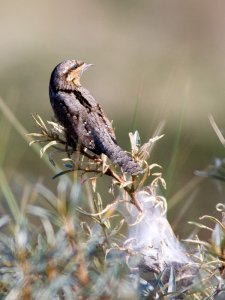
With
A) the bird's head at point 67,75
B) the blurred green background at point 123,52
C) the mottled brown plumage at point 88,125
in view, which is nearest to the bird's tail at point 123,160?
the mottled brown plumage at point 88,125

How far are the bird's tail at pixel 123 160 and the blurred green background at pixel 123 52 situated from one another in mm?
5069

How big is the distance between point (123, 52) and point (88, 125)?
25.3 feet

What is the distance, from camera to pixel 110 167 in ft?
4.36

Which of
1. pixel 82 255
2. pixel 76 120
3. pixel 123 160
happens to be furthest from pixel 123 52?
pixel 82 255

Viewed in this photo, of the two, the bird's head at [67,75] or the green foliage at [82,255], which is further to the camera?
the bird's head at [67,75]

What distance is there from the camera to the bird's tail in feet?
4.18

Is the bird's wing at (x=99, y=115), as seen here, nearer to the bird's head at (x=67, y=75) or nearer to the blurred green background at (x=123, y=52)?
the bird's head at (x=67, y=75)

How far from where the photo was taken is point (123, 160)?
1312 mm

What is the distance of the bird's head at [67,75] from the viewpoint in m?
1.66

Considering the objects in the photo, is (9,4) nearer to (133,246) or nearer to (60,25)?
(60,25)

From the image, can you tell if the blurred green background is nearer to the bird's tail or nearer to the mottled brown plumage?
the mottled brown plumage

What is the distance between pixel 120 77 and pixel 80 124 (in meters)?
7.00

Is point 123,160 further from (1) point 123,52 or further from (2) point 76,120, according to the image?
(1) point 123,52

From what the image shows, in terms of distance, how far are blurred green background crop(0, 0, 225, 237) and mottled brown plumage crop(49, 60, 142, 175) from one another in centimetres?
489
